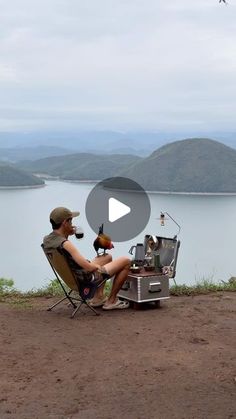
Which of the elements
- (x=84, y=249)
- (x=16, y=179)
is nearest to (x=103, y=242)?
(x=84, y=249)

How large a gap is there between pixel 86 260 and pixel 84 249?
26.6 ft

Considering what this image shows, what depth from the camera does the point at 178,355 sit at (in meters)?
3.95

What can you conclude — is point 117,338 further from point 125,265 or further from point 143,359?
point 125,265

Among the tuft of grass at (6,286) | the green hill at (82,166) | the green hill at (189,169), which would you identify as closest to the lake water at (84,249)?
the green hill at (189,169)

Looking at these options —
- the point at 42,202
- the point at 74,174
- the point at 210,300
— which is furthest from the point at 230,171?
the point at 210,300

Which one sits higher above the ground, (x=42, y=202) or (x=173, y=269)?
(x=173, y=269)

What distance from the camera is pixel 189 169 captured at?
3226 inches

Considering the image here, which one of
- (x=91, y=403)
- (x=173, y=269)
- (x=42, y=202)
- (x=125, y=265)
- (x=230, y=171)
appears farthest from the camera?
(x=230, y=171)

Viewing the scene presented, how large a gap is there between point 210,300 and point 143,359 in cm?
234

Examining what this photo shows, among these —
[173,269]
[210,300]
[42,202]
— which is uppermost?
[173,269]

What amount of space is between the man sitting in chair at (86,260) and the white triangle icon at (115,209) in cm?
48

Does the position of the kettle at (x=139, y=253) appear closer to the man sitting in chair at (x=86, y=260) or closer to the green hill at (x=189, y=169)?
the man sitting in chair at (x=86, y=260)

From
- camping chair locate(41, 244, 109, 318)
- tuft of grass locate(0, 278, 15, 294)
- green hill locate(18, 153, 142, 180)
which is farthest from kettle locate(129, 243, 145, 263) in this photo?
green hill locate(18, 153, 142, 180)

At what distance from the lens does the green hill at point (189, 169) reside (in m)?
73.4
